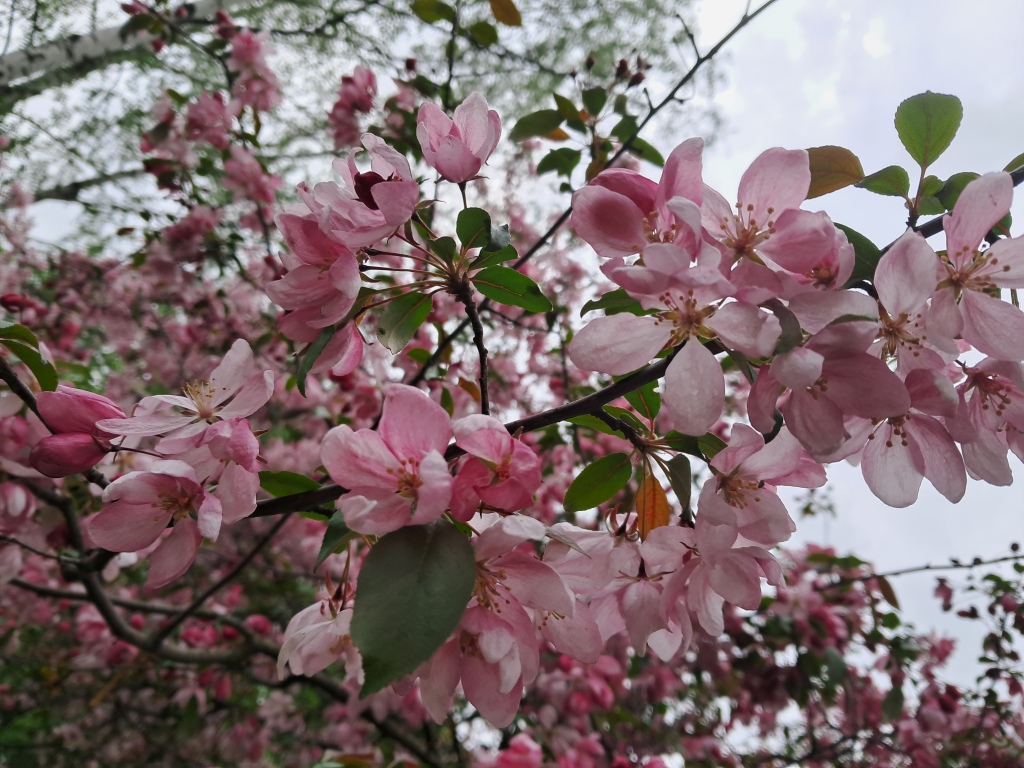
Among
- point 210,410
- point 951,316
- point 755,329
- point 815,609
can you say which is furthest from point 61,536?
point 815,609

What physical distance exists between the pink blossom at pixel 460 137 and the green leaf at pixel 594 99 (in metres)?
1.04

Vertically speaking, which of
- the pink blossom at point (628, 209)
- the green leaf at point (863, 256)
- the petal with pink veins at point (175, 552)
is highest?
the green leaf at point (863, 256)

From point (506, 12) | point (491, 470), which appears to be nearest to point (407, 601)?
point (491, 470)

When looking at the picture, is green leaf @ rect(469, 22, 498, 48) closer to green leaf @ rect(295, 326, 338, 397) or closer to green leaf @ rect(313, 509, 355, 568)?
green leaf @ rect(295, 326, 338, 397)

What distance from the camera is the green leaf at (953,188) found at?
615 mm

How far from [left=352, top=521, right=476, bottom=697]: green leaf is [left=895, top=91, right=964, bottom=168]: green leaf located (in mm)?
597

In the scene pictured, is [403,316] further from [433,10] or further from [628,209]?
[433,10]

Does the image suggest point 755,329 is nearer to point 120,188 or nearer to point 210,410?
point 210,410

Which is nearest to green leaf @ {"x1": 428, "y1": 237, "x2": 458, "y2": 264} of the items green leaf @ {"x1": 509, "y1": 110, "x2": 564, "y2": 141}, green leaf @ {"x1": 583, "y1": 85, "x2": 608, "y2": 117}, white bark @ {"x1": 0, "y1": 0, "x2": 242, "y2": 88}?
green leaf @ {"x1": 509, "y1": 110, "x2": 564, "y2": 141}

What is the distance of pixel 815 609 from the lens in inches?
88.4

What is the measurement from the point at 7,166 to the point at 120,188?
26.3 inches

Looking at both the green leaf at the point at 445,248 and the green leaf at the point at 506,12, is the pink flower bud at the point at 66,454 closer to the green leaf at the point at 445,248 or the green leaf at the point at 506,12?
the green leaf at the point at 445,248

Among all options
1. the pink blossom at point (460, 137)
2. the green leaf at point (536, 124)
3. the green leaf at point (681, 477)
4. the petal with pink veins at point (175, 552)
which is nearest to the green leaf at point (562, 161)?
the green leaf at point (536, 124)

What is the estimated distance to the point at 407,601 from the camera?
1.33 feet
